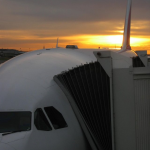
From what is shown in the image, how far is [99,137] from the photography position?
688 cm

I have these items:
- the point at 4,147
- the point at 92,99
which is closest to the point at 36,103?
the point at 4,147

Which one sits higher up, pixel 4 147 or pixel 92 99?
pixel 92 99

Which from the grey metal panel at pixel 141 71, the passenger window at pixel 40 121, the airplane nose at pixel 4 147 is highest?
the grey metal panel at pixel 141 71

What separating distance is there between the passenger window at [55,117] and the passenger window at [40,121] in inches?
5.5

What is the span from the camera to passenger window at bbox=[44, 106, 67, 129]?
21.0 feet

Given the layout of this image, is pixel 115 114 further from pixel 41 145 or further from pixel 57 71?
pixel 57 71

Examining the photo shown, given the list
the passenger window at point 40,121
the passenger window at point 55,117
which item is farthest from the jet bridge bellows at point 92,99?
the passenger window at point 40,121

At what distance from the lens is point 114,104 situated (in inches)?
238

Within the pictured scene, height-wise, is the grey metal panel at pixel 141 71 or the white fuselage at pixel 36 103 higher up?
the grey metal panel at pixel 141 71

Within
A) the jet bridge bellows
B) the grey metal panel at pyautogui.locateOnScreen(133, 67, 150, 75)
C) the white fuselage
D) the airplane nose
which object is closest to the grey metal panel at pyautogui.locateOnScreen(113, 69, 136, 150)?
the grey metal panel at pyautogui.locateOnScreen(133, 67, 150, 75)

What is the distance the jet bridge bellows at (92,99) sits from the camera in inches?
272

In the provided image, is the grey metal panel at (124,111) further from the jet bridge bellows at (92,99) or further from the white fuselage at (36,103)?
the jet bridge bellows at (92,99)

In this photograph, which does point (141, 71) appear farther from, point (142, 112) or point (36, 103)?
point (36, 103)

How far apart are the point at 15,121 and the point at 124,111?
2291mm
